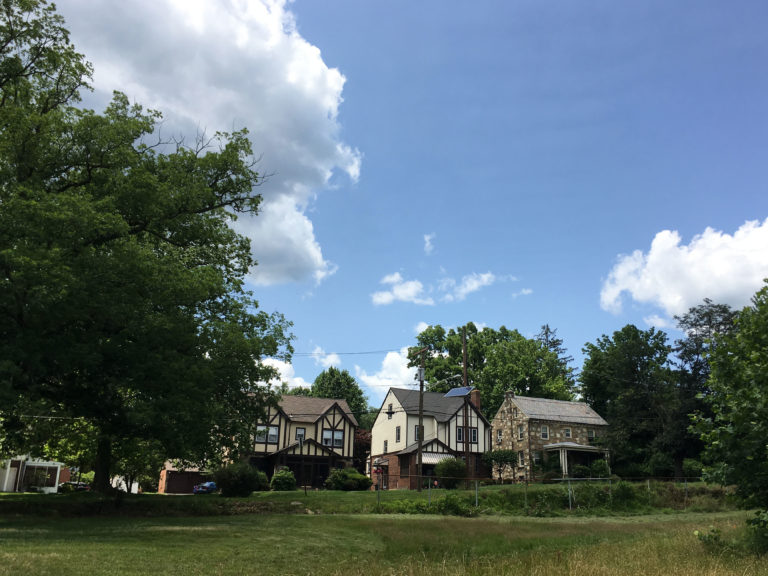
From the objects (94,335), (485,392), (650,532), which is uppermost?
(485,392)

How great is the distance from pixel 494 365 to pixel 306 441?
2723 cm

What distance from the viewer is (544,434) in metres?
53.2

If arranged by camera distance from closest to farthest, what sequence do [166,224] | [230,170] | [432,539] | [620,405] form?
[432,539] → [166,224] → [230,170] → [620,405]

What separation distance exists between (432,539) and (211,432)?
11.7 m

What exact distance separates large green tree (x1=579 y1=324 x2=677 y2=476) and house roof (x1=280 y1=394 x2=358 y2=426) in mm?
24205

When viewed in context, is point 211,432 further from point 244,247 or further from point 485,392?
point 485,392

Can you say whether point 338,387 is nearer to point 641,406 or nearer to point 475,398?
point 475,398

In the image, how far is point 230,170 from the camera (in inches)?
1048

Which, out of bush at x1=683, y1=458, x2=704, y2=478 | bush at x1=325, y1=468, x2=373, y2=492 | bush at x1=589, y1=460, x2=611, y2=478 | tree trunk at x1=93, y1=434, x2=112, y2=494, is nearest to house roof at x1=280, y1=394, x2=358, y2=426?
A: bush at x1=325, y1=468, x2=373, y2=492

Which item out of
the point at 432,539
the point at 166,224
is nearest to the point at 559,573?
the point at 432,539

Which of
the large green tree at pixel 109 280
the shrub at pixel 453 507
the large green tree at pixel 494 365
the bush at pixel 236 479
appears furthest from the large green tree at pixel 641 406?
the large green tree at pixel 109 280

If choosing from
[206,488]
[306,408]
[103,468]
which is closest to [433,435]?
[306,408]

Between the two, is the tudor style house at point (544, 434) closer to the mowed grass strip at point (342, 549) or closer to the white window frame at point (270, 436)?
the white window frame at point (270, 436)

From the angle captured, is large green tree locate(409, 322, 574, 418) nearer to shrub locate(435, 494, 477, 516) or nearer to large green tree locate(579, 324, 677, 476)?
large green tree locate(579, 324, 677, 476)
